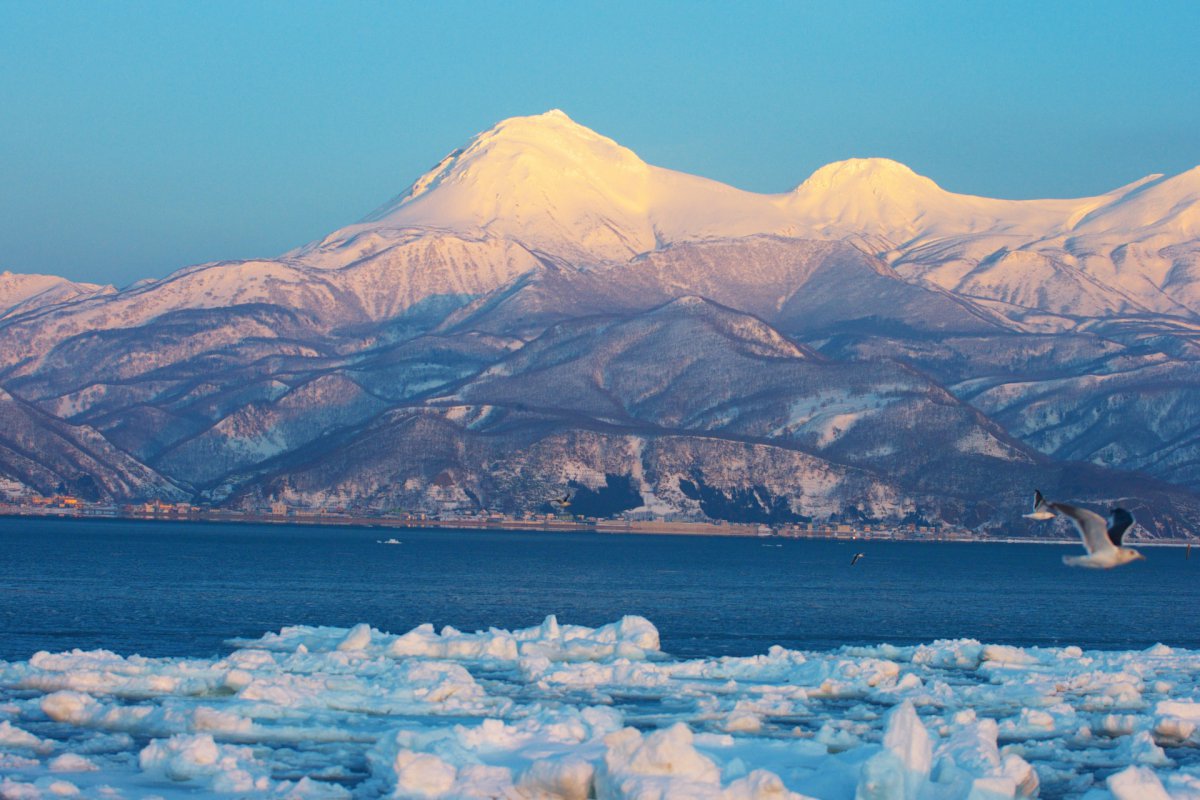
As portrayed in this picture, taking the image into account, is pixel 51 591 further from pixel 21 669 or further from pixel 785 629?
pixel 21 669

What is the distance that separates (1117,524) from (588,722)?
1148 inches

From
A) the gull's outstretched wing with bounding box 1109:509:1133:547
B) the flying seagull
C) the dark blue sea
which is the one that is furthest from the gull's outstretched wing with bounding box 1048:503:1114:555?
the dark blue sea


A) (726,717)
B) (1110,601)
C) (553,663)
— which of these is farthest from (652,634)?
(1110,601)

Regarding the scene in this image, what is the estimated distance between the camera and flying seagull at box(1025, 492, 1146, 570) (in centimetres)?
3491

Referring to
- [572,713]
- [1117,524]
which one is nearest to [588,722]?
[572,713]

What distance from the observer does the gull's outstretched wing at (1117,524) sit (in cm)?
3647

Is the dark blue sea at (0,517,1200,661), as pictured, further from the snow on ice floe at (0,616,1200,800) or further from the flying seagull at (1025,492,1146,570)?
the flying seagull at (1025,492,1146,570)

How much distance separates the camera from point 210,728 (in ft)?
205

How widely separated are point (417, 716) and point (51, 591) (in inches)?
3548

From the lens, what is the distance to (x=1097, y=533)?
117 ft

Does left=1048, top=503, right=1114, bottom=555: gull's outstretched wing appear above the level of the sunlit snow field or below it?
above

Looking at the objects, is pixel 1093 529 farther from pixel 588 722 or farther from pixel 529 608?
pixel 529 608

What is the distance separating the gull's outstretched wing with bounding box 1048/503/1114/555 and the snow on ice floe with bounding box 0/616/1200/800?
1674 cm

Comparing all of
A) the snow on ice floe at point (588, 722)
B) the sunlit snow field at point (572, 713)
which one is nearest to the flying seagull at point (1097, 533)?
the snow on ice floe at point (588, 722)
